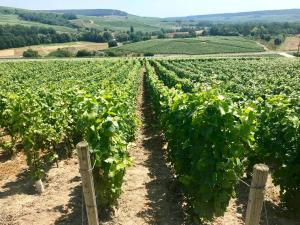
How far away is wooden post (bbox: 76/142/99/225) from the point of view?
461 centimetres

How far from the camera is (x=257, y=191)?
3826 mm

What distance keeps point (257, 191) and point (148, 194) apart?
4.92 metres

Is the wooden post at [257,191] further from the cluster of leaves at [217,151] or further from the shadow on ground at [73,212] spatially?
the shadow on ground at [73,212]

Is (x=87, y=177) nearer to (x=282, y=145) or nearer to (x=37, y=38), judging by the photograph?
(x=282, y=145)

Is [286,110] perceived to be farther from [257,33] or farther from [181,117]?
[257,33]

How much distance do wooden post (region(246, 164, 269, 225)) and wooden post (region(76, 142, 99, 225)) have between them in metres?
2.08

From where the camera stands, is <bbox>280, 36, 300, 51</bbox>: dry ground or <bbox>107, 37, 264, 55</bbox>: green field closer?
<bbox>107, 37, 264, 55</bbox>: green field

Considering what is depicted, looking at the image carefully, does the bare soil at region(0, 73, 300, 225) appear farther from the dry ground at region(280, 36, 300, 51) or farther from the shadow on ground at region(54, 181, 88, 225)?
the dry ground at region(280, 36, 300, 51)

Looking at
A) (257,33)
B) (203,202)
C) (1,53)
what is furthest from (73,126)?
(257,33)

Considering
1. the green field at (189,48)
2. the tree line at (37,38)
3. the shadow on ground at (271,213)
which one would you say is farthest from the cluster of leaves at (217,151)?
the tree line at (37,38)

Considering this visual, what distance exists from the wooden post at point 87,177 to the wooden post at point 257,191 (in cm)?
208

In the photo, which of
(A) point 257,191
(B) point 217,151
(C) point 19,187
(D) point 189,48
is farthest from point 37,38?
(A) point 257,191

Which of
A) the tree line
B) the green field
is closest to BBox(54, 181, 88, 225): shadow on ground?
the green field

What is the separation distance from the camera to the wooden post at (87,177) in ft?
15.1
